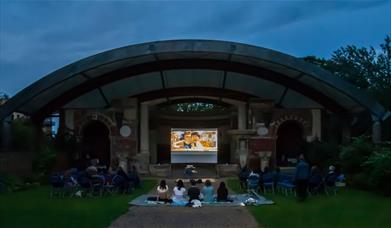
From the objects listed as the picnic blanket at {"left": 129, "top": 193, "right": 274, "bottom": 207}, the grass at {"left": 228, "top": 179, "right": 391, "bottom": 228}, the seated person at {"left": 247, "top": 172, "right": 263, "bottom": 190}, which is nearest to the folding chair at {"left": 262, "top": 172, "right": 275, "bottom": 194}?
the seated person at {"left": 247, "top": 172, "right": 263, "bottom": 190}

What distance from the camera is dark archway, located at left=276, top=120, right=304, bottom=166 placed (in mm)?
32406

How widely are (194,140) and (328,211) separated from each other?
2039 centimetres

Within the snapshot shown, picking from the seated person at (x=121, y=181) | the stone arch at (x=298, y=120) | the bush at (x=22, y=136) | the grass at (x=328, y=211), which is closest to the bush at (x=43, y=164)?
the bush at (x=22, y=136)

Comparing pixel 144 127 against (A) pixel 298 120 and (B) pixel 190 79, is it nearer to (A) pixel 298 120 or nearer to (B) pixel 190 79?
(B) pixel 190 79

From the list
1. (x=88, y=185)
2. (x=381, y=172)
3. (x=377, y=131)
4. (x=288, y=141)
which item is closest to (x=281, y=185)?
(x=381, y=172)

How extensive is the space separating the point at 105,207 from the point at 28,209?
2.01 m

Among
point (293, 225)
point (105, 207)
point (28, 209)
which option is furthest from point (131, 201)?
point (293, 225)

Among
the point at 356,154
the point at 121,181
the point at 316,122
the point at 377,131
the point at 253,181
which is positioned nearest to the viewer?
the point at 253,181

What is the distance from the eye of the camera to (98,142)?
33031 mm

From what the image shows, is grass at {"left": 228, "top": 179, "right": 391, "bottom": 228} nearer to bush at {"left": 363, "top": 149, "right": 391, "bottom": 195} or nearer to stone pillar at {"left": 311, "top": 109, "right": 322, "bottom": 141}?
bush at {"left": 363, "top": 149, "right": 391, "bottom": 195}

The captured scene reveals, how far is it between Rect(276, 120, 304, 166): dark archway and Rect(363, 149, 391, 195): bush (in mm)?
13396

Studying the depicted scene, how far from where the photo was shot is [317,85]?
27.2 m

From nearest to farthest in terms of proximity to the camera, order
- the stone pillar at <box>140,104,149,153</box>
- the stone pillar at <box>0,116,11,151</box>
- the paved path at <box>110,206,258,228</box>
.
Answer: the paved path at <box>110,206,258,228</box> → the stone pillar at <box>0,116,11,151</box> → the stone pillar at <box>140,104,149,153</box>

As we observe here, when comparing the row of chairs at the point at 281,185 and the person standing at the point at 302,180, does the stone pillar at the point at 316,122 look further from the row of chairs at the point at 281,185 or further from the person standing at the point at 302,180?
the person standing at the point at 302,180
